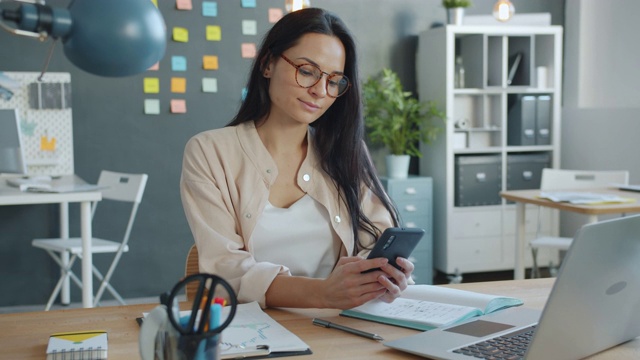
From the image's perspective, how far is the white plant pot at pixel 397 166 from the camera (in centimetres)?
522

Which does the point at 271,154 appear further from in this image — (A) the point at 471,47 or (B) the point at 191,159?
(A) the point at 471,47

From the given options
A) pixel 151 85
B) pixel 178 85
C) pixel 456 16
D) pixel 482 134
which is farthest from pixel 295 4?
pixel 482 134

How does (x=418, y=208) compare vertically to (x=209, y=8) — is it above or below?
below

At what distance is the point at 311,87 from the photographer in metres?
1.85

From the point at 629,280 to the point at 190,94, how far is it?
13.6 ft

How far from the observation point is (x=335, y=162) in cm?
199

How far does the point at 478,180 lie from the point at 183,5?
229 cm

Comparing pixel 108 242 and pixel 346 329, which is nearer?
pixel 346 329

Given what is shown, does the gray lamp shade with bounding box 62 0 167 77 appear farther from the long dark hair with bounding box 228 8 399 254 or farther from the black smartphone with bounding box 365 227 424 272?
the long dark hair with bounding box 228 8 399 254

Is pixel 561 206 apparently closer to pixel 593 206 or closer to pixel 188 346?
pixel 593 206

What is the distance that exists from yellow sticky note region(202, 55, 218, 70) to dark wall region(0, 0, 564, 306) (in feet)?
0.09

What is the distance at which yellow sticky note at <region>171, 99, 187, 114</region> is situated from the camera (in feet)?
16.5

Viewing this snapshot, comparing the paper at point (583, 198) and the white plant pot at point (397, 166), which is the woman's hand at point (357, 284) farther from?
the white plant pot at point (397, 166)

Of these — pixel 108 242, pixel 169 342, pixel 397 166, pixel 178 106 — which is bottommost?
pixel 108 242
